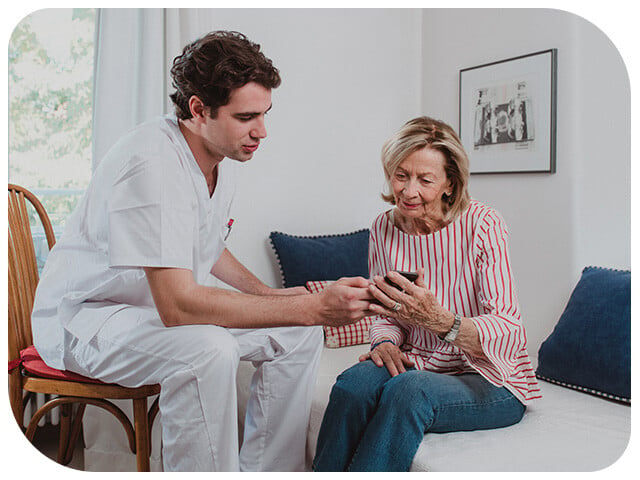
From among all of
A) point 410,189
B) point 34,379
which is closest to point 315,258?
point 410,189

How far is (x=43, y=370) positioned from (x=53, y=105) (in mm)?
1089

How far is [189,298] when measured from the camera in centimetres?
138

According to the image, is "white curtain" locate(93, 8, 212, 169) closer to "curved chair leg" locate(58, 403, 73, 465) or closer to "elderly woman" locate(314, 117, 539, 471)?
"curved chair leg" locate(58, 403, 73, 465)

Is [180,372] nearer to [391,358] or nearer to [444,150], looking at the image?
[391,358]

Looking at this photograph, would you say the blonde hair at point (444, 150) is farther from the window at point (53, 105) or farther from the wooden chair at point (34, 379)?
the window at point (53, 105)

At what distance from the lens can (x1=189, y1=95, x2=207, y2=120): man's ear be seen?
1561 millimetres

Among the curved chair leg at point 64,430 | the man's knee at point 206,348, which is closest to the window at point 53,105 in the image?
the curved chair leg at point 64,430

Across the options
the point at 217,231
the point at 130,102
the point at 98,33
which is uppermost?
the point at 98,33

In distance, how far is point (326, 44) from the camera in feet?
9.02

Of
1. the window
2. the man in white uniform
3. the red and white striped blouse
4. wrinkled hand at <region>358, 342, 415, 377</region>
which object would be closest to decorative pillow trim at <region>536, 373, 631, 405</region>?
the red and white striped blouse

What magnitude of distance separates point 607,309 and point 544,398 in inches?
13.7

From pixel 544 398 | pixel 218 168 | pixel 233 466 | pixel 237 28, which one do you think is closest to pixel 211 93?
pixel 218 168

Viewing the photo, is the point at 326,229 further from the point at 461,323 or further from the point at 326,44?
the point at 461,323

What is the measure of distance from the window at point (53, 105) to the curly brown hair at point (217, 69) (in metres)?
0.87
